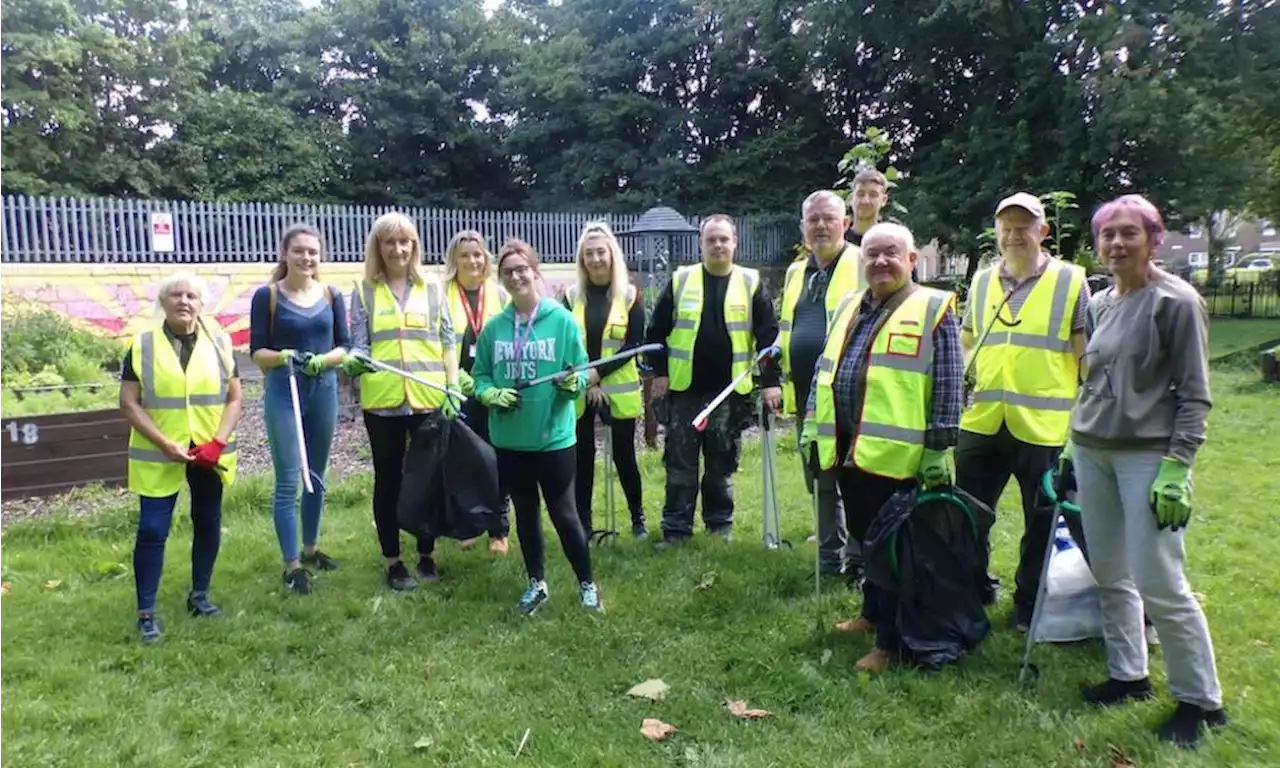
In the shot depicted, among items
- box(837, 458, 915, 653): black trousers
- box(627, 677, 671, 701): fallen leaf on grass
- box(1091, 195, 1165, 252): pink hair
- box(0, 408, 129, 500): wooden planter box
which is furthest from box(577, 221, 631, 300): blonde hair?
box(0, 408, 129, 500): wooden planter box

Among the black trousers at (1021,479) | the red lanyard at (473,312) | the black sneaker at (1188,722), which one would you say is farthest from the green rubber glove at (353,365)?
the black sneaker at (1188,722)

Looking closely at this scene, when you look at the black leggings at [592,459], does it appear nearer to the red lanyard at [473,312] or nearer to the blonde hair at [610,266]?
the blonde hair at [610,266]

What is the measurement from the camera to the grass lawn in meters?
3.21

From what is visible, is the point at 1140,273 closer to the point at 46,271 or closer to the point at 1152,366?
the point at 1152,366

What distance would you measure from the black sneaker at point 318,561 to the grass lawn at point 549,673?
117mm

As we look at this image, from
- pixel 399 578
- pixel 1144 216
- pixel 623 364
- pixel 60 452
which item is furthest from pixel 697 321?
pixel 60 452

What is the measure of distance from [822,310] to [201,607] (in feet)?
11.2

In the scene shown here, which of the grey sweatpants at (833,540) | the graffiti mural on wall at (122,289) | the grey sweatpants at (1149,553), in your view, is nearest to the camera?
the grey sweatpants at (1149,553)

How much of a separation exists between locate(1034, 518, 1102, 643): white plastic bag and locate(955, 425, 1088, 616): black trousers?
8 cm

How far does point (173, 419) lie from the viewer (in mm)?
4141

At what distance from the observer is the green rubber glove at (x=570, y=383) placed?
13.9 feet

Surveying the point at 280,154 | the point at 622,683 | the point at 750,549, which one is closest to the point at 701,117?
the point at 280,154

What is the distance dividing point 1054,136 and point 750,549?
17681 millimetres

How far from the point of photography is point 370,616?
4.48 metres
